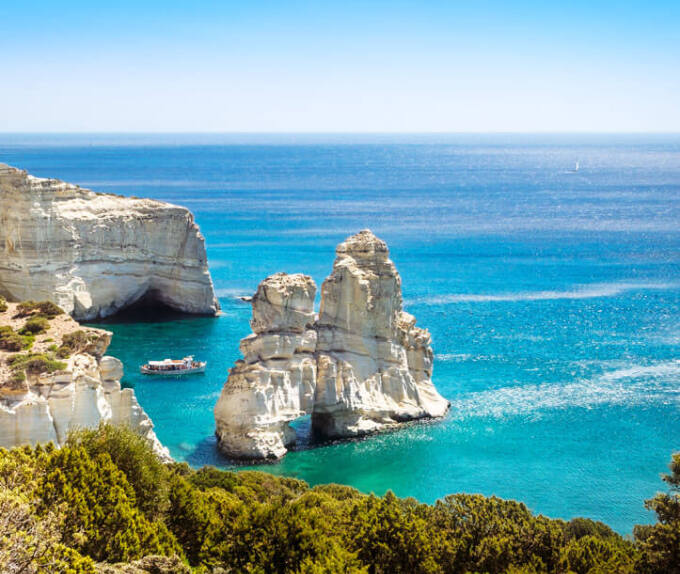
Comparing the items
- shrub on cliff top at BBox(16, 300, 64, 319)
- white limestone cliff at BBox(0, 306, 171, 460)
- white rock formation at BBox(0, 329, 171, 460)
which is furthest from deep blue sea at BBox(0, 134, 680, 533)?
shrub on cliff top at BBox(16, 300, 64, 319)

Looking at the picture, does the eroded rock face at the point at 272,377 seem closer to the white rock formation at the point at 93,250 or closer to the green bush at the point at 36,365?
the green bush at the point at 36,365

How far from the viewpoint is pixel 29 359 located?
32.3 m

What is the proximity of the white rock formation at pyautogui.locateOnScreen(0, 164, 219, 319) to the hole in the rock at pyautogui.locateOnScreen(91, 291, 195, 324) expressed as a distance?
1.24 ft

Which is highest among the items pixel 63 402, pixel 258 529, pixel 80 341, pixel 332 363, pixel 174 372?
pixel 80 341

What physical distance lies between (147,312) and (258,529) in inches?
1959

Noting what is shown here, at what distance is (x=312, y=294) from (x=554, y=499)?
15.1m

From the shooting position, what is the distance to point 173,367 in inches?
2133

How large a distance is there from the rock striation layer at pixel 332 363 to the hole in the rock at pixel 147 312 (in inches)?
1100

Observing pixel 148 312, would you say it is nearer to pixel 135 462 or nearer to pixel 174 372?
pixel 174 372

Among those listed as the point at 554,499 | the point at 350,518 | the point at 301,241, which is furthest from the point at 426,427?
the point at 301,241

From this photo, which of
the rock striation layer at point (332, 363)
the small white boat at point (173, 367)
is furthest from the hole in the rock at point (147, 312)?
the rock striation layer at point (332, 363)

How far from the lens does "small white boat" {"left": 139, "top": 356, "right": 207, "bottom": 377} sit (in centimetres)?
5384

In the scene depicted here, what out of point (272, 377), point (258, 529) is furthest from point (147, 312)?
point (258, 529)

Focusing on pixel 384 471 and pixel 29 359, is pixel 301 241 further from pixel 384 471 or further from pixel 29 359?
pixel 29 359
